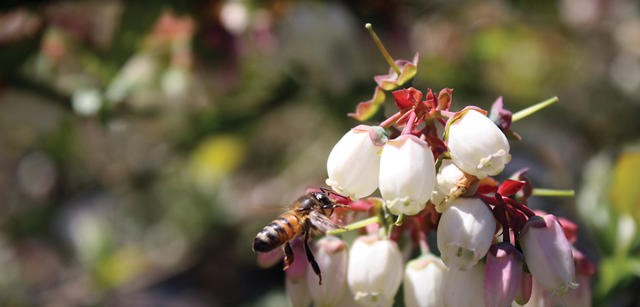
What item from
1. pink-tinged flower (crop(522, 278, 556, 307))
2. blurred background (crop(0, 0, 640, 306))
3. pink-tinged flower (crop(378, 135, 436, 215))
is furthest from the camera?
blurred background (crop(0, 0, 640, 306))

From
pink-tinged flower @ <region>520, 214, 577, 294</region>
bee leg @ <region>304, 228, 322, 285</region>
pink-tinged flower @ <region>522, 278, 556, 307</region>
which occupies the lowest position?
pink-tinged flower @ <region>522, 278, 556, 307</region>

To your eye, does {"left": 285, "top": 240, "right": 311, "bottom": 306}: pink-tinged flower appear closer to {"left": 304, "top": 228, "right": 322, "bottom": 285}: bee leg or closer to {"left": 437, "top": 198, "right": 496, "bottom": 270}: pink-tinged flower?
{"left": 304, "top": 228, "right": 322, "bottom": 285}: bee leg

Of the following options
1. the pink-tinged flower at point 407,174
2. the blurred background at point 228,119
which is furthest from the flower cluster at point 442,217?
the blurred background at point 228,119

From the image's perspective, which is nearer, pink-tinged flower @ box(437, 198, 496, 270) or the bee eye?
pink-tinged flower @ box(437, 198, 496, 270)

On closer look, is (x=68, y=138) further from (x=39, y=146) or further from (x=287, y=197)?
(x=287, y=197)

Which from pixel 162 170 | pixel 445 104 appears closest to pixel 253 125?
pixel 162 170

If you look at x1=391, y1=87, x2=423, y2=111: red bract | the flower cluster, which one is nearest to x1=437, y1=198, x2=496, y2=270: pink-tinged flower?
the flower cluster

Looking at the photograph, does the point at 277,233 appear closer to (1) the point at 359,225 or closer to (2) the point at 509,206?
(1) the point at 359,225
